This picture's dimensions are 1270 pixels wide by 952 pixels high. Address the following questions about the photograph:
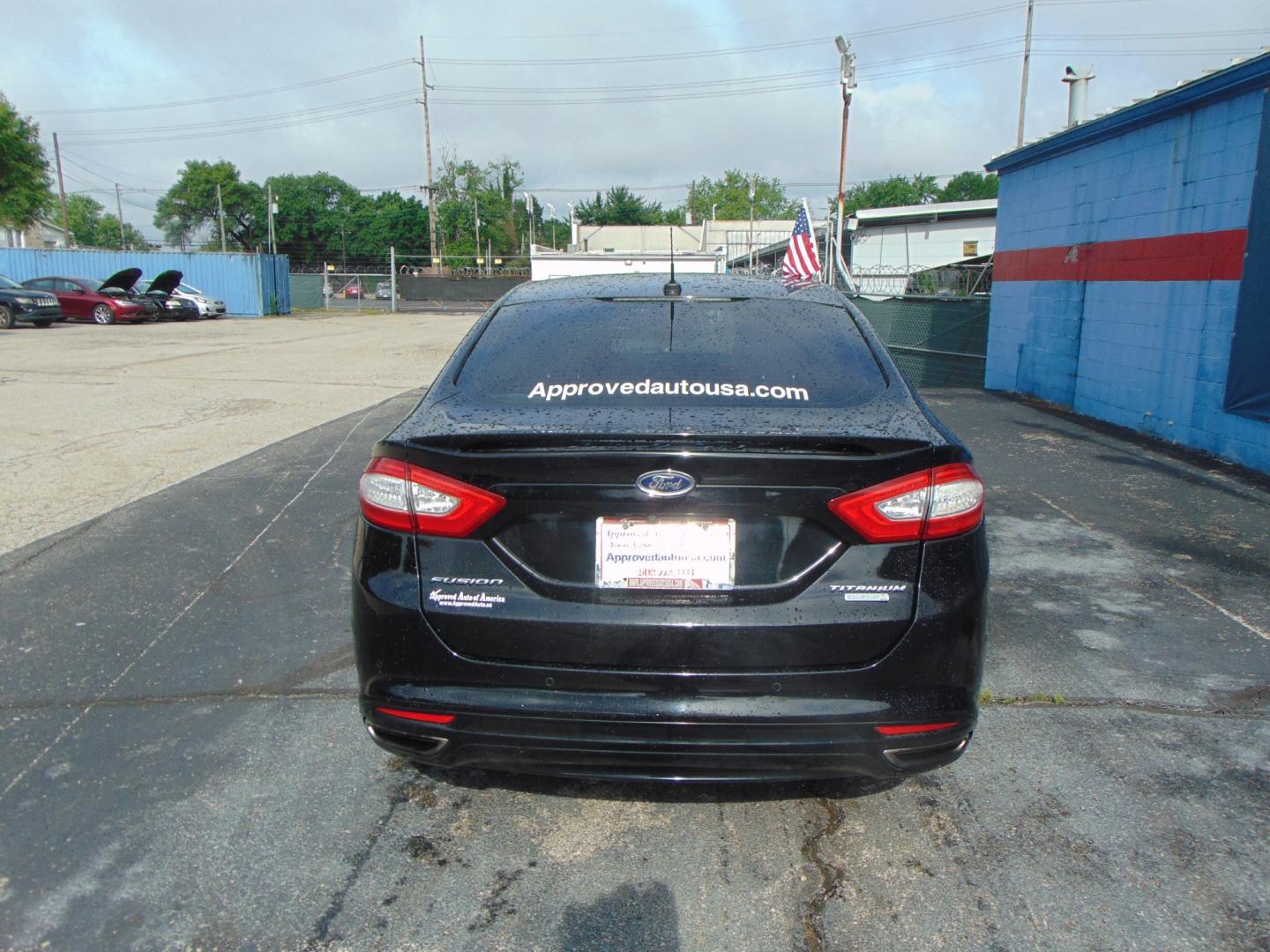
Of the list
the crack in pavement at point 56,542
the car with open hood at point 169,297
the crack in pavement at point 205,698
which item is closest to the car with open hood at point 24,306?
the car with open hood at point 169,297

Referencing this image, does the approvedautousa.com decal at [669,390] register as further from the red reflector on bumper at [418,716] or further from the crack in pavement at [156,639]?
the crack in pavement at [156,639]

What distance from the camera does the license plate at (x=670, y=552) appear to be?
250 cm

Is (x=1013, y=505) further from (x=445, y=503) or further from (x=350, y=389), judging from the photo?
(x=350, y=389)

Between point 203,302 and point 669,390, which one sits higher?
point 669,390

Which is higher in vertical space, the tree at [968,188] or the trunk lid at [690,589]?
the tree at [968,188]

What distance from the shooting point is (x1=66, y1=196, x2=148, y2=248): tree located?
416 ft

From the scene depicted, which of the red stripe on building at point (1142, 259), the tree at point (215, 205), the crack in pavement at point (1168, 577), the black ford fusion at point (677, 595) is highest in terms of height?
the tree at point (215, 205)

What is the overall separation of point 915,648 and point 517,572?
3.51 ft

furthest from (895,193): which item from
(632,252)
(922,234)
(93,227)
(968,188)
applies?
(93,227)

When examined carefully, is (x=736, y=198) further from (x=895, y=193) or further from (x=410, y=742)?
(x=410, y=742)

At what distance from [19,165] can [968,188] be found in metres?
84.3

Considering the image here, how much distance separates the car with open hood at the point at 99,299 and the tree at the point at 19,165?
7.07m

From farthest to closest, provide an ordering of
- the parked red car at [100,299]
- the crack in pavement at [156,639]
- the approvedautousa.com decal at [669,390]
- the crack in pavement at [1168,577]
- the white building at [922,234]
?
the white building at [922,234]
the parked red car at [100,299]
the crack in pavement at [1168,577]
the crack in pavement at [156,639]
the approvedautousa.com decal at [669,390]

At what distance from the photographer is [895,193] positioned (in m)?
101
